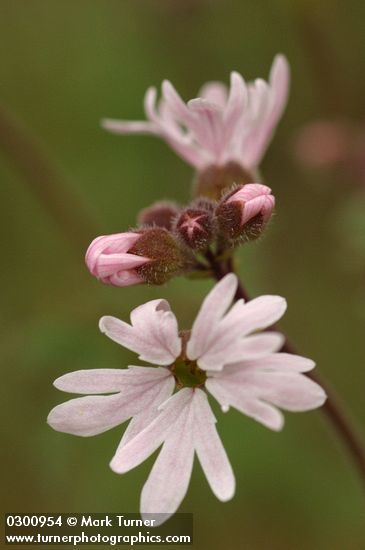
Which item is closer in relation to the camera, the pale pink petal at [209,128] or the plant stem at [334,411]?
the plant stem at [334,411]

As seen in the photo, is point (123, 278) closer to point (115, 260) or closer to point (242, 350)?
point (115, 260)

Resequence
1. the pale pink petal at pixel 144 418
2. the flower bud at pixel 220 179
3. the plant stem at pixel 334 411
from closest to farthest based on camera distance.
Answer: the pale pink petal at pixel 144 418
the plant stem at pixel 334 411
the flower bud at pixel 220 179

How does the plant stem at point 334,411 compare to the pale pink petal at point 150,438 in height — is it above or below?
above

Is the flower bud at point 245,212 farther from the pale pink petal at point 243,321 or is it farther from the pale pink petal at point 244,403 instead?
the pale pink petal at point 244,403

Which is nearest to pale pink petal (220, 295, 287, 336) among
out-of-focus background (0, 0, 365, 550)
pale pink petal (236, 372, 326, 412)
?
pale pink petal (236, 372, 326, 412)

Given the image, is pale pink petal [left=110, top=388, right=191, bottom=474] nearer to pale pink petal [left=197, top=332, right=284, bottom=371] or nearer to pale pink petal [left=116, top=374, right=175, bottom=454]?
pale pink petal [left=116, top=374, right=175, bottom=454]

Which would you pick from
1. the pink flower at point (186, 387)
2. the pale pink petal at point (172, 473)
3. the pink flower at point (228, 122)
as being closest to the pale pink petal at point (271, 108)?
the pink flower at point (228, 122)

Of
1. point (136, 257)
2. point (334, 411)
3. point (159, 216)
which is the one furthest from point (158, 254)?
point (334, 411)
